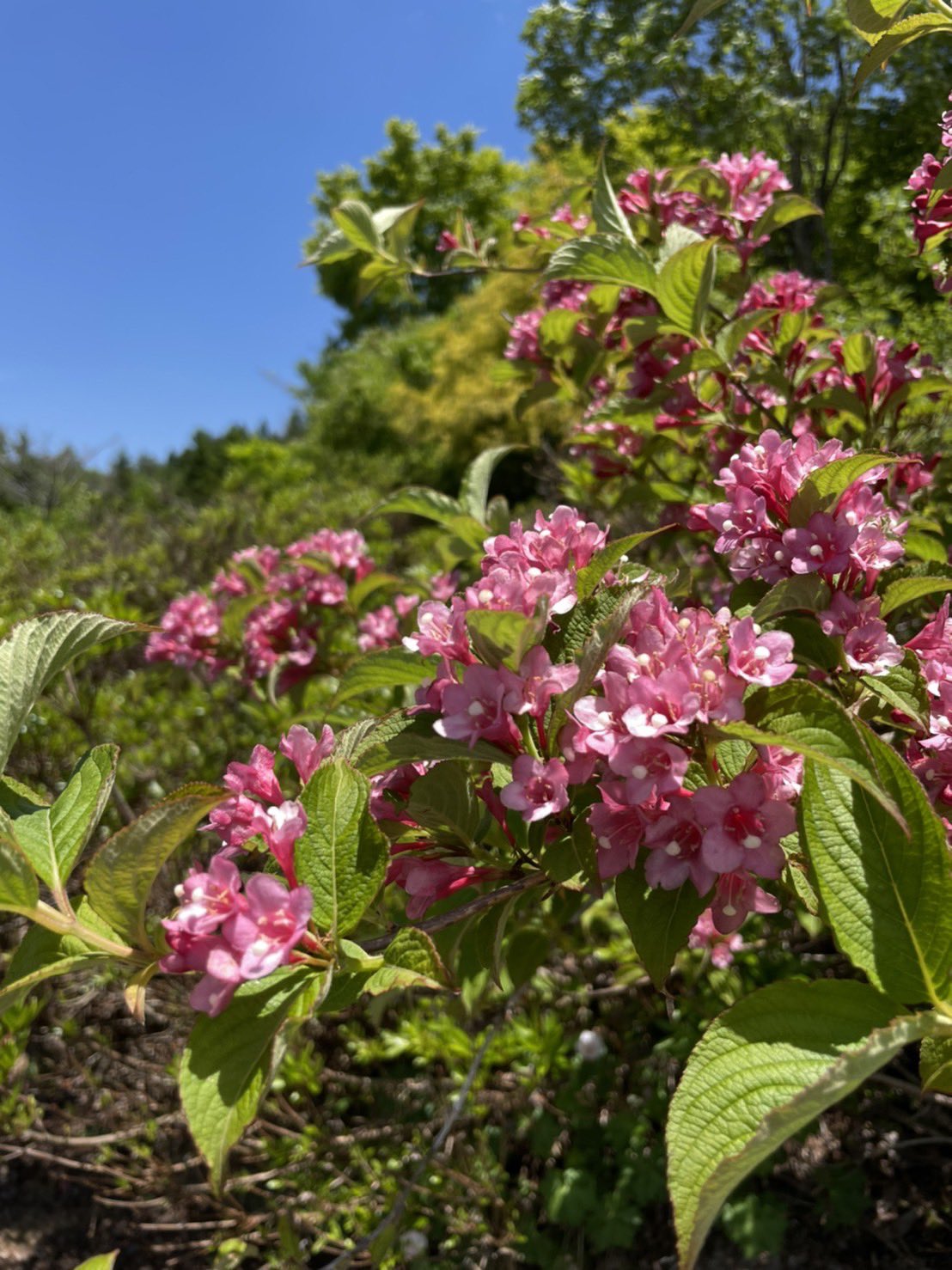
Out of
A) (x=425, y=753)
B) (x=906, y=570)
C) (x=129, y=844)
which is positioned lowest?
(x=129, y=844)

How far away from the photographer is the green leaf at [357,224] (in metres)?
1.92

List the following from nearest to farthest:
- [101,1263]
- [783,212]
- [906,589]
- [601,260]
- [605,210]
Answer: [101,1263] < [906,589] < [601,260] < [605,210] < [783,212]

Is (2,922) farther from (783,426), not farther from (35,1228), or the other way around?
(783,426)

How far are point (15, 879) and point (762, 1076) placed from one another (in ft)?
2.17

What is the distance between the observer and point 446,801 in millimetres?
858

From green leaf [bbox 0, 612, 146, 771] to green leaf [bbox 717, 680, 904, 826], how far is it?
69 cm

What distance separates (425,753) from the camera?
0.80 m

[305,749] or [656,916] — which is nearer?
[656,916]

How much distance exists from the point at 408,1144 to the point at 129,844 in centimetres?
233

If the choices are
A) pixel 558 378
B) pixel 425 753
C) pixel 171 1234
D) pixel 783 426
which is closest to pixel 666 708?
pixel 425 753

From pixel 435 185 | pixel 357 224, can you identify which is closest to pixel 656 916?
pixel 357 224

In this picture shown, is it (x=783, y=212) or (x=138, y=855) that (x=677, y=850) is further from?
(x=783, y=212)

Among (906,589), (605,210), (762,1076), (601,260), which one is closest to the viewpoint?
(762,1076)

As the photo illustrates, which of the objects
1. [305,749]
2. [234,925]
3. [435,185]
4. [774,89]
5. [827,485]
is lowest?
[234,925]
